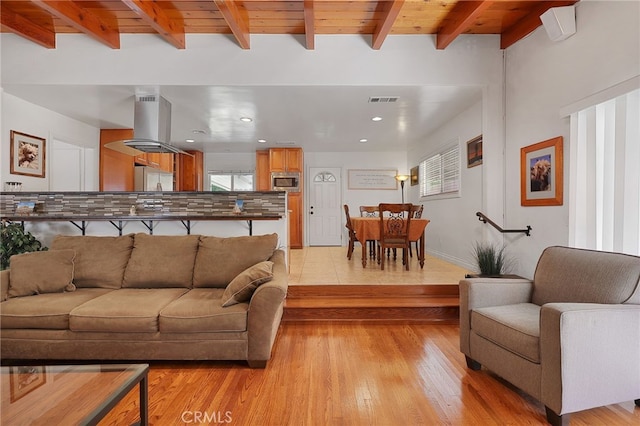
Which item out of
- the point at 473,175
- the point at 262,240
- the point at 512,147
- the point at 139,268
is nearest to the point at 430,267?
the point at 473,175

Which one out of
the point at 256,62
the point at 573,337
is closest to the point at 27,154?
the point at 256,62

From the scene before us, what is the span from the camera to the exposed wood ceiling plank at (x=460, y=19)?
105 inches

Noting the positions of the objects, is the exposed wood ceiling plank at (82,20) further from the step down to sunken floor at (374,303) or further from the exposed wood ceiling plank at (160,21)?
the step down to sunken floor at (374,303)

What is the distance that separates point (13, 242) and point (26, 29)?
2185 mm

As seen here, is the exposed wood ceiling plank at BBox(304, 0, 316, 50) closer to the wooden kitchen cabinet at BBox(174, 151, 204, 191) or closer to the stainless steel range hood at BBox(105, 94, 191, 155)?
the stainless steel range hood at BBox(105, 94, 191, 155)

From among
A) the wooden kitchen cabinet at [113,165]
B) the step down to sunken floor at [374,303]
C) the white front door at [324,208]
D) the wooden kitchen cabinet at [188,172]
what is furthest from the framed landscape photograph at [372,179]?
the wooden kitchen cabinet at [113,165]

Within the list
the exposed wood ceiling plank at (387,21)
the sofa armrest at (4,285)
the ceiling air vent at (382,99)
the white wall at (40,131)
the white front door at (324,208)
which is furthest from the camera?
the white front door at (324,208)

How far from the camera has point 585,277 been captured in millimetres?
1901

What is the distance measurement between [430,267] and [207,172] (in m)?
5.48

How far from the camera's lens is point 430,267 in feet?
14.4

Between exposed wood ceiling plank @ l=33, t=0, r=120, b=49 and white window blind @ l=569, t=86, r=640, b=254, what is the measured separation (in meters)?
4.52

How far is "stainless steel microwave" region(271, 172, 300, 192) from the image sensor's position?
6.57 meters

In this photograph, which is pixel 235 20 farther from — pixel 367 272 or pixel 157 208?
pixel 367 272

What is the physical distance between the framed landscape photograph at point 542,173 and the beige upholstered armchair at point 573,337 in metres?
0.97
